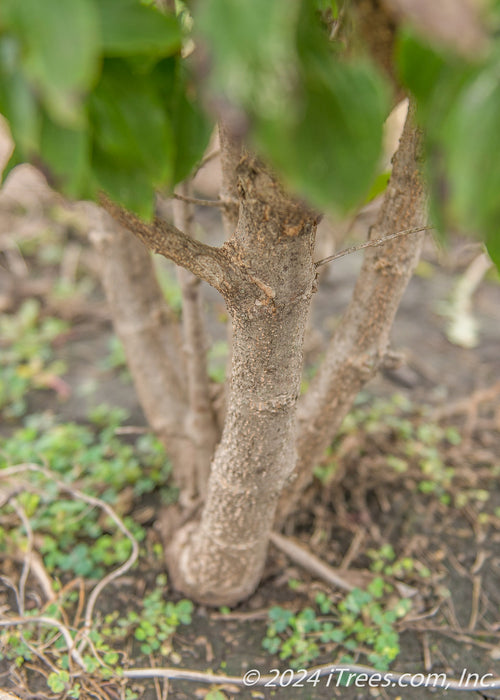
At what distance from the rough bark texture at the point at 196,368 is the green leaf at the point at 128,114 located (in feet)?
Result: 2.57

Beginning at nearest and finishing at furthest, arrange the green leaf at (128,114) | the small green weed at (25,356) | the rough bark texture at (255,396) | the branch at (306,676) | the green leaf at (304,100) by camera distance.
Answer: the green leaf at (304,100) < the green leaf at (128,114) < the rough bark texture at (255,396) < the branch at (306,676) < the small green weed at (25,356)

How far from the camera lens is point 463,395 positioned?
8.11ft

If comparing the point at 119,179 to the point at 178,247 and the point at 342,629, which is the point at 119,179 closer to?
the point at 178,247

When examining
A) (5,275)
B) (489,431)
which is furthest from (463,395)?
(5,275)

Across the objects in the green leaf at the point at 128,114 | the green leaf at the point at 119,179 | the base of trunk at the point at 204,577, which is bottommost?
the base of trunk at the point at 204,577

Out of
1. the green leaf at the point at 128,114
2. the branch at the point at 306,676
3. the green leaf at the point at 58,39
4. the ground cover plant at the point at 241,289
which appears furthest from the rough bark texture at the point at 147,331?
the green leaf at the point at 58,39

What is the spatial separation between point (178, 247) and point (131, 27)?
0.50 metres

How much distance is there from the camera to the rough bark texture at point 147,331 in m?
1.49

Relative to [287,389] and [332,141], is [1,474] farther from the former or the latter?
[332,141]

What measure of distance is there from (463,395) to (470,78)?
7.51ft

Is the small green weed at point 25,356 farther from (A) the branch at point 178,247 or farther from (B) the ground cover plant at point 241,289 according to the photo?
(A) the branch at point 178,247

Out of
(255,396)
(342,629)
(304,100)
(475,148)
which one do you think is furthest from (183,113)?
(342,629)

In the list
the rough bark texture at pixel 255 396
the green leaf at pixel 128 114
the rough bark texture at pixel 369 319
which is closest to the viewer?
the green leaf at pixel 128 114

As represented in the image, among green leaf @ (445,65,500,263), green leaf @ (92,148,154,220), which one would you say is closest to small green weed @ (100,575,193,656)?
green leaf @ (92,148,154,220)
